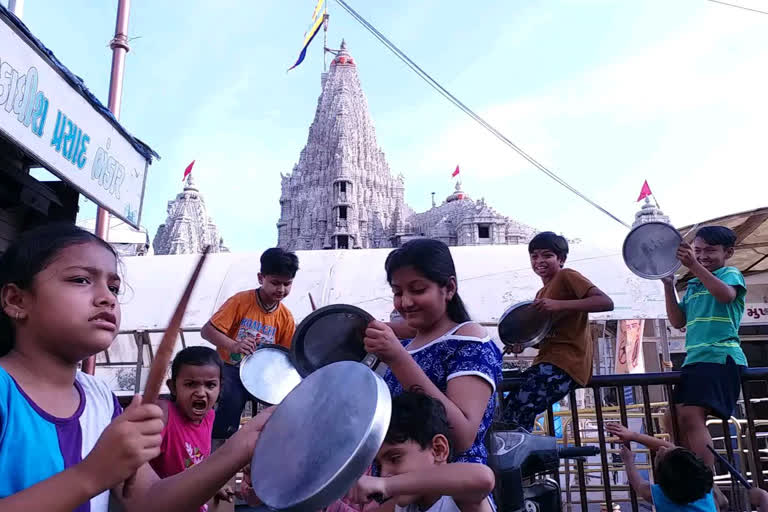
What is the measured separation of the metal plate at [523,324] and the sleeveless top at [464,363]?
4.68 feet

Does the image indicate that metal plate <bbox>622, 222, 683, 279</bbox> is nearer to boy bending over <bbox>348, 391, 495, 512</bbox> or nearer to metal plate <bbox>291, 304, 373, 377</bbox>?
metal plate <bbox>291, 304, 373, 377</bbox>

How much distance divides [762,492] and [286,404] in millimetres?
2983

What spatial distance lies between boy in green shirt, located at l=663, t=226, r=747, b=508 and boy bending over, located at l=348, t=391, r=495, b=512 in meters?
2.29

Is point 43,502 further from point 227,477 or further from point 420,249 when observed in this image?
point 420,249

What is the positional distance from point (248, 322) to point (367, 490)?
3.02m

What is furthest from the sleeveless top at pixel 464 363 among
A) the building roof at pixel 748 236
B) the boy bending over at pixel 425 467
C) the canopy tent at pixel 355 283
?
the canopy tent at pixel 355 283

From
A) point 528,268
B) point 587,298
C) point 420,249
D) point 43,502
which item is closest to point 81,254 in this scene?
point 43,502

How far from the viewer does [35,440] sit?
1.19 m

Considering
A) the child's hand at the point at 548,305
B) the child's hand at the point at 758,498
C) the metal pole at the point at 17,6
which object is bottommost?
the child's hand at the point at 758,498

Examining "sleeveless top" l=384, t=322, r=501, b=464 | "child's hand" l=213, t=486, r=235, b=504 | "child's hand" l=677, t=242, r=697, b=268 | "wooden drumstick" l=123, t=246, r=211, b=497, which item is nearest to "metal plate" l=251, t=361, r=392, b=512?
"wooden drumstick" l=123, t=246, r=211, b=497

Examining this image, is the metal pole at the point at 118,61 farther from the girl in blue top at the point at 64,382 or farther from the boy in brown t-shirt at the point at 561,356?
the girl in blue top at the point at 64,382

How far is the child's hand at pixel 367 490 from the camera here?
4.16 ft

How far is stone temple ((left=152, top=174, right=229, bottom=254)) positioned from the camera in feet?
169

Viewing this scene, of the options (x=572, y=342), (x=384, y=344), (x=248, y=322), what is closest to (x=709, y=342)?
(x=572, y=342)
